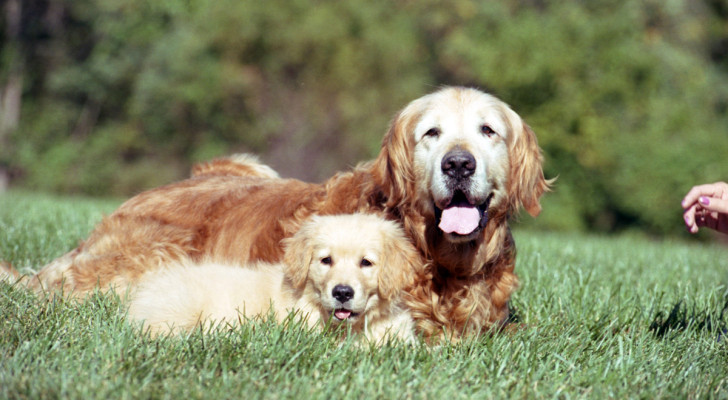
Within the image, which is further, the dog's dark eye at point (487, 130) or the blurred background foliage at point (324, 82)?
the blurred background foliage at point (324, 82)

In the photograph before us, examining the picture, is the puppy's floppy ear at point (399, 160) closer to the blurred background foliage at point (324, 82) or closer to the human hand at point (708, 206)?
the human hand at point (708, 206)

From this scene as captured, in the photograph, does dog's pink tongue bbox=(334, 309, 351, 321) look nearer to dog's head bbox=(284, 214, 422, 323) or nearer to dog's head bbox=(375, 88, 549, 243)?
dog's head bbox=(284, 214, 422, 323)

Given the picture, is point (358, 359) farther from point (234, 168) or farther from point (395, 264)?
point (234, 168)

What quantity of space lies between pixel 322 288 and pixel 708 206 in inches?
77.0

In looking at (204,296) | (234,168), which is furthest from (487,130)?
(234,168)

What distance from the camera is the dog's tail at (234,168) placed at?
5.70m

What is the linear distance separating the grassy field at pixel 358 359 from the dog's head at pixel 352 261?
36 cm

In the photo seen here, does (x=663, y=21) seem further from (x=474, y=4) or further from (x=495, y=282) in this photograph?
(x=495, y=282)

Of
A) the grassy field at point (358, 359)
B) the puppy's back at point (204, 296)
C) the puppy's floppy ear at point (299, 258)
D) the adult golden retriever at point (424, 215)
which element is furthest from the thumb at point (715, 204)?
the puppy's back at point (204, 296)

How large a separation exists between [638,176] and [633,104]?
3.27 metres

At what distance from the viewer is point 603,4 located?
26.4 m

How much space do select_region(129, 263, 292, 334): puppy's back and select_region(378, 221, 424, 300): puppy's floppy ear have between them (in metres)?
0.53

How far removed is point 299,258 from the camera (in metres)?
3.93

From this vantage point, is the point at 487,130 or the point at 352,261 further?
the point at 487,130
